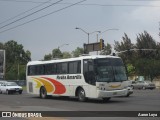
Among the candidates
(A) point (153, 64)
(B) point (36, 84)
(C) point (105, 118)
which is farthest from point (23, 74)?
(C) point (105, 118)

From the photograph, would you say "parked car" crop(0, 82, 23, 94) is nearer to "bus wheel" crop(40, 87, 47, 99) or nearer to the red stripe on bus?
"bus wheel" crop(40, 87, 47, 99)

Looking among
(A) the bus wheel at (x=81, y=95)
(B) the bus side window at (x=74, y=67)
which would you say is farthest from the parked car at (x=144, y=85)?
(A) the bus wheel at (x=81, y=95)

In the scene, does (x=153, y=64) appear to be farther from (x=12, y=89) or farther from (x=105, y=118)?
(x=105, y=118)

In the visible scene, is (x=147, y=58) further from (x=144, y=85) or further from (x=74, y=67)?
(x=74, y=67)

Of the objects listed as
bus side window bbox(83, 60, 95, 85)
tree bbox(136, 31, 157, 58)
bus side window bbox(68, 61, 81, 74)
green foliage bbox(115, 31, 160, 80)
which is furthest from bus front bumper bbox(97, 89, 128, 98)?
tree bbox(136, 31, 157, 58)

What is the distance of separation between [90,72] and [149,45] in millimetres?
74851

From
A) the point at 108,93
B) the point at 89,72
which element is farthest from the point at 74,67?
the point at 108,93

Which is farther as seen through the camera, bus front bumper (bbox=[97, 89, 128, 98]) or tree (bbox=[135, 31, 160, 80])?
tree (bbox=[135, 31, 160, 80])

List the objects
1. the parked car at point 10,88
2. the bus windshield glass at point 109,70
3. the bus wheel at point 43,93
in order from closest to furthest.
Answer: the bus windshield glass at point 109,70
the bus wheel at point 43,93
the parked car at point 10,88

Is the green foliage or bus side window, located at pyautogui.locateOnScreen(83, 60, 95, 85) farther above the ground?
the green foliage

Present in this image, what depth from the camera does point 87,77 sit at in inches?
1033

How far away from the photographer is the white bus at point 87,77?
83.3ft

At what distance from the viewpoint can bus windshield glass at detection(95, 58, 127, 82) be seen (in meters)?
25.5

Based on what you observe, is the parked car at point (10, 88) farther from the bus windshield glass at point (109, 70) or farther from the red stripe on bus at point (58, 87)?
the bus windshield glass at point (109, 70)
